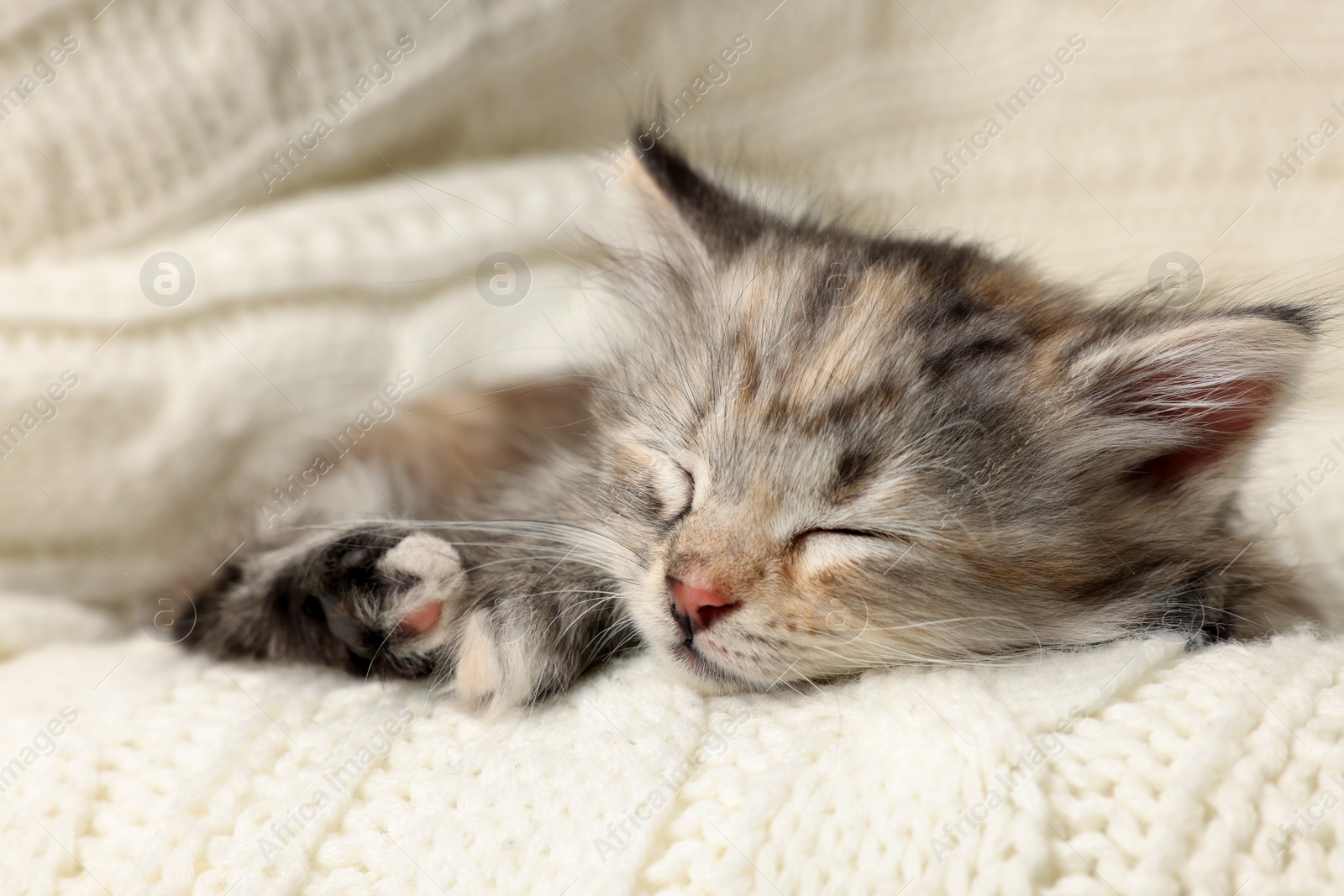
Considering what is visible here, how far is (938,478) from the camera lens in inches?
46.9

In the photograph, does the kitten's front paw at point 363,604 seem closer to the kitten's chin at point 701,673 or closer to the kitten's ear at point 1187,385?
the kitten's chin at point 701,673

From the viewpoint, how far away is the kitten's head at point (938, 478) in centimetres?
117

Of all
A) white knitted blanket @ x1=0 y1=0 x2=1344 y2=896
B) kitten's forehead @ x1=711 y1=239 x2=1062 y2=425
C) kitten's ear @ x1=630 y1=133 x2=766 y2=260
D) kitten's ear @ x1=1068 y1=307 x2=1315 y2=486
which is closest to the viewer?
white knitted blanket @ x1=0 y1=0 x2=1344 y2=896

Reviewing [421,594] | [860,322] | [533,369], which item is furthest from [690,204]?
[421,594]

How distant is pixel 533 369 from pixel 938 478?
3.82 ft

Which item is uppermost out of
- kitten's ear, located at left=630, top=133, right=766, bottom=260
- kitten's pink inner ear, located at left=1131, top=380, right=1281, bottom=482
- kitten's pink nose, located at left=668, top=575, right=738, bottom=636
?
kitten's ear, located at left=630, top=133, right=766, bottom=260

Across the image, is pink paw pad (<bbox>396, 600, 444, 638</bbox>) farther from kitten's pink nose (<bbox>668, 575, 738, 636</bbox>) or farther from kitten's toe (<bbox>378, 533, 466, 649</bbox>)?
kitten's pink nose (<bbox>668, 575, 738, 636</bbox>)

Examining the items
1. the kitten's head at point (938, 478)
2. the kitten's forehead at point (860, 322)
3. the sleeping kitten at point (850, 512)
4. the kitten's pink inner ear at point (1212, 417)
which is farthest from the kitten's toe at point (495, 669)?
the kitten's pink inner ear at point (1212, 417)

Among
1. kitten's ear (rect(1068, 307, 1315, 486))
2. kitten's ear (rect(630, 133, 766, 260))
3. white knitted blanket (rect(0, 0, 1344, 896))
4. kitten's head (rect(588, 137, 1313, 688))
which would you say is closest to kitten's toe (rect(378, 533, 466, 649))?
white knitted blanket (rect(0, 0, 1344, 896))

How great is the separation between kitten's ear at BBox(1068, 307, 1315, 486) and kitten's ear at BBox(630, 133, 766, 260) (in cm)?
62

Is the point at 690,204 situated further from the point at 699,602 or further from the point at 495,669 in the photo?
the point at 495,669

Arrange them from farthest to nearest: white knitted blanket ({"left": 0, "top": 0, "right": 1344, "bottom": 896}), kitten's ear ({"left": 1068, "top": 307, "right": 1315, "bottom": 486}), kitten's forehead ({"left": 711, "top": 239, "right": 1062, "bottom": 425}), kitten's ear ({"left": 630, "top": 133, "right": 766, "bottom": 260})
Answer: kitten's ear ({"left": 630, "top": 133, "right": 766, "bottom": 260}) < kitten's forehead ({"left": 711, "top": 239, "right": 1062, "bottom": 425}) < kitten's ear ({"left": 1068, "top": 307, "right": 1315, "bottom": 486}) < white knitted blanket ({"left": 0, "top": 0, "right": 1344, "bottom": 896})

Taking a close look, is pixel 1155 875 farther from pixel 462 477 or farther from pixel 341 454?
pixel 341 454

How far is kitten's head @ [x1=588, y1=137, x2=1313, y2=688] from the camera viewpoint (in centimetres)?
117
